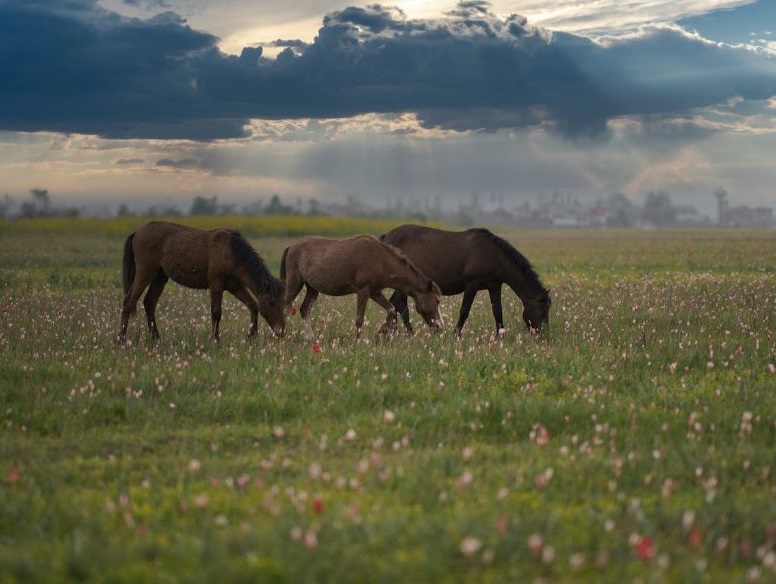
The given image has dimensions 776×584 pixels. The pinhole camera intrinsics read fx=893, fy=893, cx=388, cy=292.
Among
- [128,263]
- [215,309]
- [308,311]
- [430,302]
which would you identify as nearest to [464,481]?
[430,302]

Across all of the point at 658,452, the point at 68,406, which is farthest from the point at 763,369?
the point at 68,406

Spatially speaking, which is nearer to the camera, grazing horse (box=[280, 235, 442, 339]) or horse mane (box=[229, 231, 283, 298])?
horse mane (box=[229, 231, 283, 298])

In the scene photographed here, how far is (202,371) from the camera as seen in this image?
11.9 meters

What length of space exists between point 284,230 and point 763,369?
68.5 m

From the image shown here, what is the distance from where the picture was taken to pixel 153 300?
16.8m

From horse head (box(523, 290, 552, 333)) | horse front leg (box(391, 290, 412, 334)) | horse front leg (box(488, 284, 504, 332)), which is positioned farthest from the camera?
horse front leg (box(391, 290, 412, 334))

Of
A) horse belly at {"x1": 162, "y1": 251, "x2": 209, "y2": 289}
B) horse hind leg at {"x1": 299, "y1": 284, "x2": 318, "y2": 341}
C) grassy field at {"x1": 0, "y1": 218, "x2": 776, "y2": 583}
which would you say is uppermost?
horse belly at {"x1": 162, "y1": 251, "x2": 209, "y2": 289}

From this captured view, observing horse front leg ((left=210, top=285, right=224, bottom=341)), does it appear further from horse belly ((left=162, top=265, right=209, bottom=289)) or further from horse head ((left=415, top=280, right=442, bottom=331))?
horse head ((left=415, top=280, right=442, bottom=331))

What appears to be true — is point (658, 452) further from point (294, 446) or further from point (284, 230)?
point (284, 230)

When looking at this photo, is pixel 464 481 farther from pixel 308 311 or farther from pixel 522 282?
pixel 308 311

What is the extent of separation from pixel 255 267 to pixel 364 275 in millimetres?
2039

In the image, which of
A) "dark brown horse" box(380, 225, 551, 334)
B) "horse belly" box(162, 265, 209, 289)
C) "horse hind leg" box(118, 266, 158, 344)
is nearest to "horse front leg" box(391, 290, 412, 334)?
"dark brown horse" box(380, 225, 551, 334)

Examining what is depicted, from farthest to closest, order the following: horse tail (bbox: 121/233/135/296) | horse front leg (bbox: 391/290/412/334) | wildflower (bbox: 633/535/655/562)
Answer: horse front leg (bbox: 391/290/412/334), horse tail (bbox: 121/233/135/296), wildflower (bbox: 633/535/655/562)

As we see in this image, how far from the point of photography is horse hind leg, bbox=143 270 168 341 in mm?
16297
